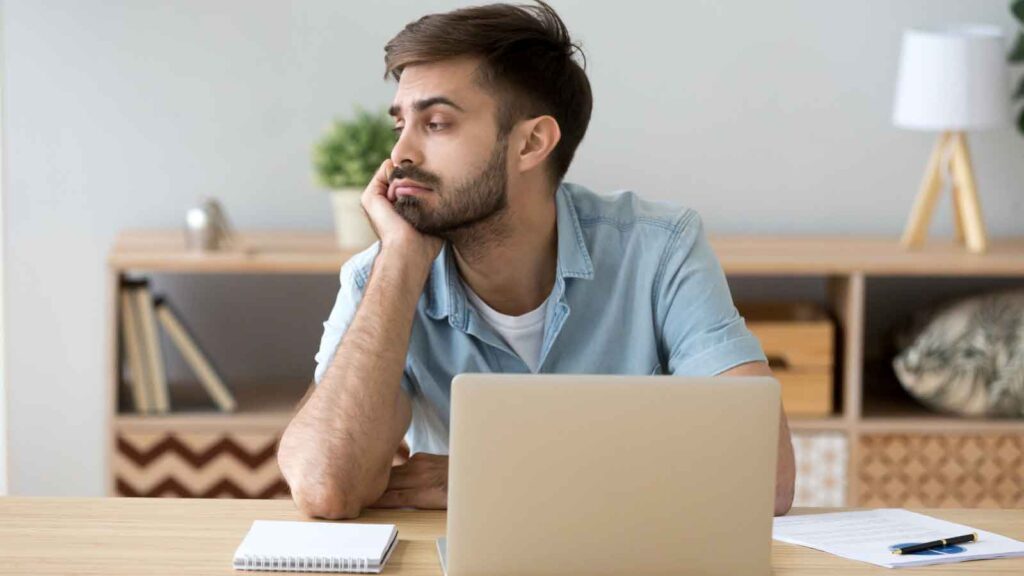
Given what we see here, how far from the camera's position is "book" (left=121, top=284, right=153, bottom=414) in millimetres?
2939

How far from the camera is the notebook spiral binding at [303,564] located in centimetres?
142

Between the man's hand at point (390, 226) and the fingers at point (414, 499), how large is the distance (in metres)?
0.36

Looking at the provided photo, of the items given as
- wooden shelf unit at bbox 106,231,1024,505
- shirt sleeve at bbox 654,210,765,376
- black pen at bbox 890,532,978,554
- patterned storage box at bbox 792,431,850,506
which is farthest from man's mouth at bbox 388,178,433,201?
patterned storage box at bbox 792,431,850,506

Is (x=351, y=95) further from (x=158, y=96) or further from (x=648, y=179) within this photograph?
(x=648, y=179)

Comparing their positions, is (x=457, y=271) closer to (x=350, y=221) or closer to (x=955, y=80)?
(x=350, y=221)

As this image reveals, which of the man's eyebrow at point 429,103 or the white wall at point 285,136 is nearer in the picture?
the man's eyebrow at point 429,103

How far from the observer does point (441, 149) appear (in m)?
1.95

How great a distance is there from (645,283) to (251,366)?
155 cm

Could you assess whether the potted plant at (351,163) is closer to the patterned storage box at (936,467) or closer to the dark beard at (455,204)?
the dark beard at (455,204)

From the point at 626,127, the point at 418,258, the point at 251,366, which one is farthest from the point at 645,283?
the point at 251,366

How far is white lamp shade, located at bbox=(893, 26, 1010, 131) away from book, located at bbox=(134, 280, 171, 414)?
1.63 m

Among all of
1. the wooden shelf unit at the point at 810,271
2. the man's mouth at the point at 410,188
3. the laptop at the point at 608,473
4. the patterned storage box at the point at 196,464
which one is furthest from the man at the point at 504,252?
the patterned storage box at the point at 196,464

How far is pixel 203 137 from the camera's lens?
3.23 m

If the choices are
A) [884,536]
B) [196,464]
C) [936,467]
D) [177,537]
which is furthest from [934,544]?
[196,464]
